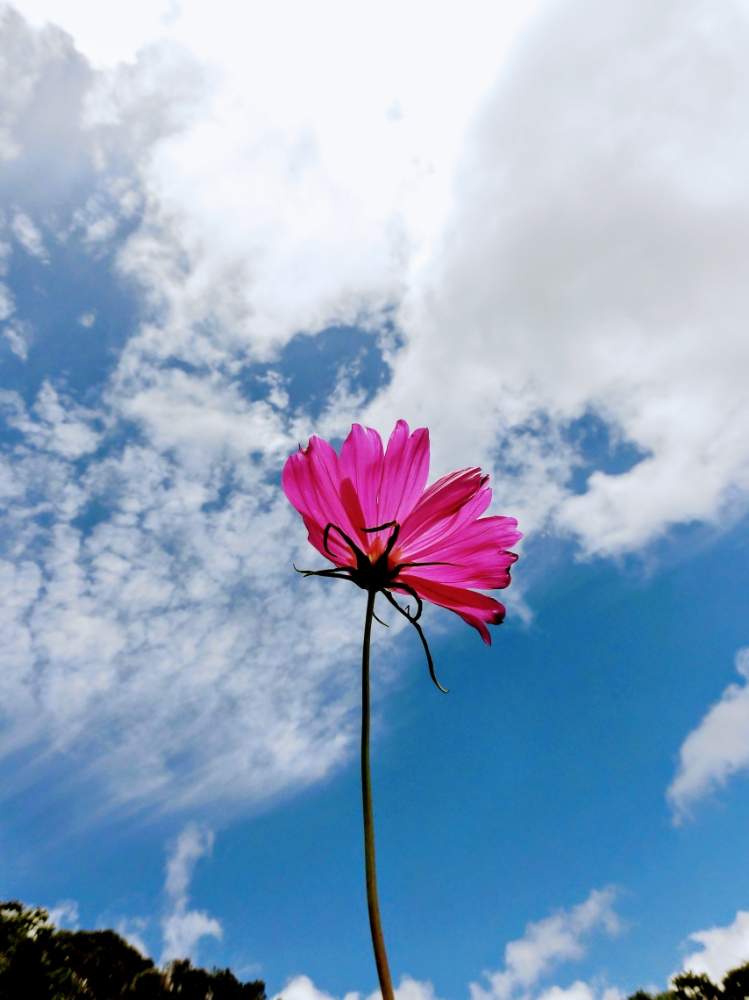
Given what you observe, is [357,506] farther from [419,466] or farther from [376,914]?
[376,914]

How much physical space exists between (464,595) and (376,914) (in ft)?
2.22

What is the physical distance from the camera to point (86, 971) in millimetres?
2346

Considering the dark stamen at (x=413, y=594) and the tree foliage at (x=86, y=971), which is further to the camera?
the tree foliage at (x=86, y=971)

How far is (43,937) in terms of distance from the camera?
2.20 m

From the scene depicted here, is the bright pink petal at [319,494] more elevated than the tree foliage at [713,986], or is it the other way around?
the bright pink petal at [319,494]

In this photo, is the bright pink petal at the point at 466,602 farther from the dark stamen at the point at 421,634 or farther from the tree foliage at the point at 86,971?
the tree foliage at the point at 86,971

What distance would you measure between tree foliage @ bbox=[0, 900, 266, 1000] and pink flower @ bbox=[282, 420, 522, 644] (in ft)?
4.90

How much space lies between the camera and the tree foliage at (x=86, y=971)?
6.83ft

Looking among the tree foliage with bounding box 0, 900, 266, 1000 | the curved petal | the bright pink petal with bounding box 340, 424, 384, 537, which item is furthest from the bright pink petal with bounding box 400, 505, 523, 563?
the tree foliage with bounding box 0, 900, 266, 1000

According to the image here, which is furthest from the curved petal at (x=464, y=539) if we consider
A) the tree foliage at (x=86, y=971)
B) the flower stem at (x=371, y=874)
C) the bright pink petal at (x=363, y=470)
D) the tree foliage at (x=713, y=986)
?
the tree foliage at (x=713, y=986)

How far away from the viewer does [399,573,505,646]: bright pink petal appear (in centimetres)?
156

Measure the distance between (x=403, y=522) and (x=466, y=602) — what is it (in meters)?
0.21

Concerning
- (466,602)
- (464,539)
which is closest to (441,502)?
(464,539)

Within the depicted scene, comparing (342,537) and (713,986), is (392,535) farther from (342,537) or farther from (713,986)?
(713,986)
